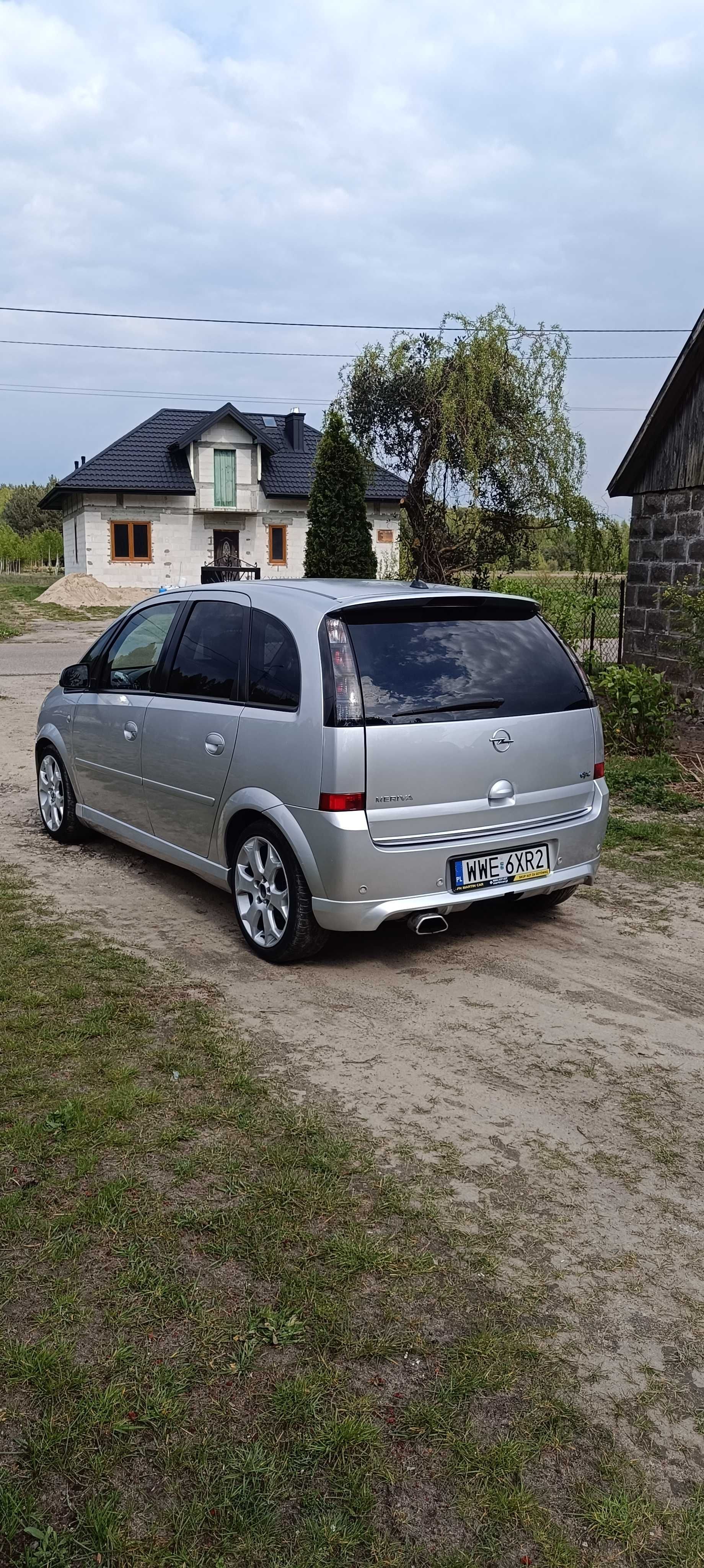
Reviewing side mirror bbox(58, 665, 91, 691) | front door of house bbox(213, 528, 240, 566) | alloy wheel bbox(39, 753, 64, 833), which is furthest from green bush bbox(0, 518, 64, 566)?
side mirror bbox(58, 665, 91, 691)

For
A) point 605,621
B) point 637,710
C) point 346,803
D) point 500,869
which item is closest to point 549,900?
point 500,869

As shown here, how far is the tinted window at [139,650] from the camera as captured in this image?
245 inches

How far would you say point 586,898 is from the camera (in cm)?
627

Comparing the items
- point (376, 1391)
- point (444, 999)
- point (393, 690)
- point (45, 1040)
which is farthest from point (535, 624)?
point (376, 1391)

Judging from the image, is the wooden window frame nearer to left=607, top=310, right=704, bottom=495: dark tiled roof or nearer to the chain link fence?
the chain link fence

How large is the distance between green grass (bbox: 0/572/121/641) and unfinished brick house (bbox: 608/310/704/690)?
17186mm

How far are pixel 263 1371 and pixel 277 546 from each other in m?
43.1

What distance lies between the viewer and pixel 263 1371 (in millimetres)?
2490

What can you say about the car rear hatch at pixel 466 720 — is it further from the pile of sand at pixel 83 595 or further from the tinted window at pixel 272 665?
the pile of sand at pixel 83 595

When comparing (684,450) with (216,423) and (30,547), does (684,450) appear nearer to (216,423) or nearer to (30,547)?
(216,423)

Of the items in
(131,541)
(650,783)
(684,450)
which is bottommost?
(650,783)

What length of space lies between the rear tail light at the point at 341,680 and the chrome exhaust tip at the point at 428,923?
56 centimetres

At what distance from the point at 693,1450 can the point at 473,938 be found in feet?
10.7

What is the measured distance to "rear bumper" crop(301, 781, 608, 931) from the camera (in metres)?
4.54
